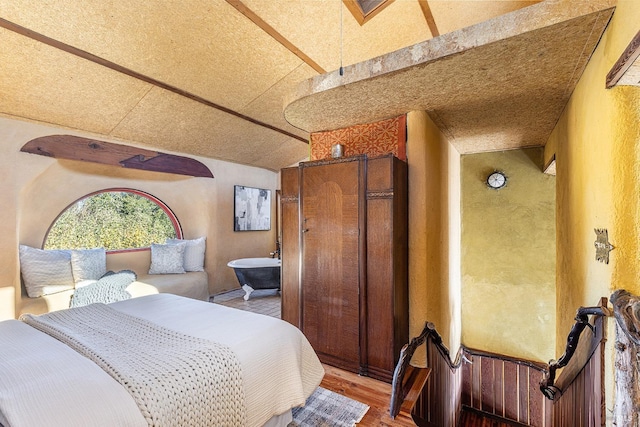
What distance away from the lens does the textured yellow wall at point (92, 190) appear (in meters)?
2.81

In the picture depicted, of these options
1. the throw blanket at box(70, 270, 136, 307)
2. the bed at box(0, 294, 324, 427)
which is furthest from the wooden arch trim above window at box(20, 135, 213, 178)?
the bed at box(0, 294, 324, 427)

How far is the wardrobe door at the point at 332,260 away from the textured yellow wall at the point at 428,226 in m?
0.49

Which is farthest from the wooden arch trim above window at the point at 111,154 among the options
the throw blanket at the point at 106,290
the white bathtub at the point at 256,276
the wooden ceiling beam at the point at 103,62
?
the white bathtub at the point at 256,276

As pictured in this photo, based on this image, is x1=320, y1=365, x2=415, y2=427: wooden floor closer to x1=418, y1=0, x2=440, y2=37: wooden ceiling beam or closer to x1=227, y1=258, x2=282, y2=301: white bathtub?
x1=227, y1=258, x2=282, y2=301: white bathtub

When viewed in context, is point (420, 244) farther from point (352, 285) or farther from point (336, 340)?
point (336, 340)

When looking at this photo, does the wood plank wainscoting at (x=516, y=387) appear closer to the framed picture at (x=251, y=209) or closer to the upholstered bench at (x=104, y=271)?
the upholstered bench at (x=104, y=271)

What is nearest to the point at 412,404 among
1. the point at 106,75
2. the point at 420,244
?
the point at 420,244

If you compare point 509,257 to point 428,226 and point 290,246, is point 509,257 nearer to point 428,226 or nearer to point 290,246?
point 428,226

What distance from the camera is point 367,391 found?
2.05 m

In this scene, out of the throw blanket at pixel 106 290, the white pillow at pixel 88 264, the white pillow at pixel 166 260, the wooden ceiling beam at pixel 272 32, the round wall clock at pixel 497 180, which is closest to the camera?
the wooden ceiling beam at pixel 272 32

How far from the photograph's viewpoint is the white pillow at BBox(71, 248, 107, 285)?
3387 mm

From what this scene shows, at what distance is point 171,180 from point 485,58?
4527mm

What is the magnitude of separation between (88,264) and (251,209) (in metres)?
2.47

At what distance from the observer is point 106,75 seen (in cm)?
262
